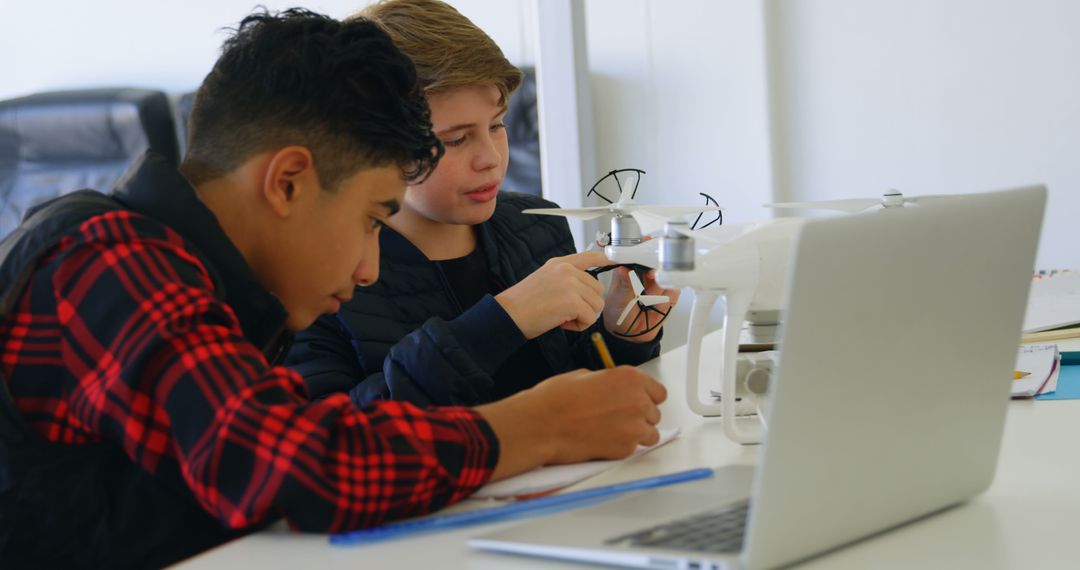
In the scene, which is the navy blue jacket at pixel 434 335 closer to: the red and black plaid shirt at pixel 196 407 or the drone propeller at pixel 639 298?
the drone propeller at pixel 639 298

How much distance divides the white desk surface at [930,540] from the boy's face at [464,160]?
620 mm

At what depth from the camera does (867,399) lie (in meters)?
0.67

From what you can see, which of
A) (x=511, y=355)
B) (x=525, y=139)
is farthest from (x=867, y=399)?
(x=525, y=139)

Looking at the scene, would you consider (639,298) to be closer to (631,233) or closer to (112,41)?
(631,233)

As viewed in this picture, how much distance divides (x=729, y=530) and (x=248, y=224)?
509 mm

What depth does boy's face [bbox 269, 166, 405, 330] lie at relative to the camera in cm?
99

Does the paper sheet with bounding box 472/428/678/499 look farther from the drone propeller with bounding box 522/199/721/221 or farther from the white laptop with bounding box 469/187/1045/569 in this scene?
the drone propeller with bounding box 522/199/721/221

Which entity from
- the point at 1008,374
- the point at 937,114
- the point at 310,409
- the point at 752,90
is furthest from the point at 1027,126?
the point at 310,409

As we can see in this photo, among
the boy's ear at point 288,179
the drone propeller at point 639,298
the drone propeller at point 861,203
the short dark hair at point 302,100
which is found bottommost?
the drone propeller at point 639,298

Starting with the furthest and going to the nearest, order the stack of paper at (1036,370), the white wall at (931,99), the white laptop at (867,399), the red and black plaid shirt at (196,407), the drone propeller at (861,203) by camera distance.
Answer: the white wall at (931,99) < the drone propeller at (861,203) < the stack of paper at (1036,370) < the red and black plaid shirt at (196,407) < the white laptop at (867,399)

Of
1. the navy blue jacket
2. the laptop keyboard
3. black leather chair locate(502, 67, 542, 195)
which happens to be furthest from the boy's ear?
black leather chair locate(502, 67, 542, 195)

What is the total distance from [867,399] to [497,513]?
0.28 m

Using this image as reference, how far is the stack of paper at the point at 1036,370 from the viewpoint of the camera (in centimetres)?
114

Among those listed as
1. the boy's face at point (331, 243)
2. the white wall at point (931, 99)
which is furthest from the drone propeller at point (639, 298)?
the white wall at point (931, 99)
